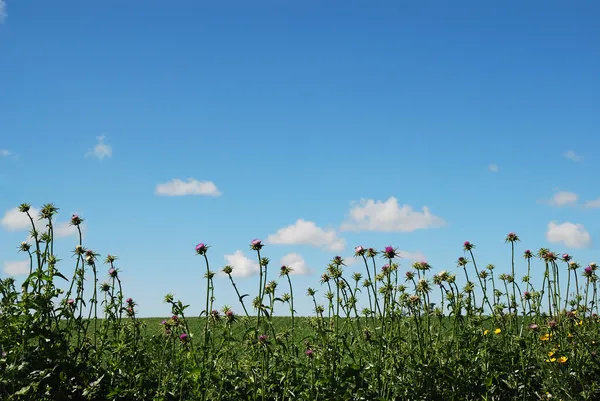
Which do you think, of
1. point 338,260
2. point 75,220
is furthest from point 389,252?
point 75,220

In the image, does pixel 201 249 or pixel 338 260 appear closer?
pixel 201 249

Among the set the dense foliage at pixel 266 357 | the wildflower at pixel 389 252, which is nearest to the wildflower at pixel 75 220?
the dense foliage at pixel 266 357

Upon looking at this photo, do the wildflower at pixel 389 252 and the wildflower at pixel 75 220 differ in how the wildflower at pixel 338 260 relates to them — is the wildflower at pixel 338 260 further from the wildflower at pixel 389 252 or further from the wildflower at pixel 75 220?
the wildflower at pixel 75 220

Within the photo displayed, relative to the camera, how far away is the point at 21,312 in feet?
16.1

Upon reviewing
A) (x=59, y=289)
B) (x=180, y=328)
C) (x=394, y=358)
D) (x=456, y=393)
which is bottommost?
(x=456, y=393)

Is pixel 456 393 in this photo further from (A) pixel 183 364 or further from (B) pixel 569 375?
(A) pixel 183 364

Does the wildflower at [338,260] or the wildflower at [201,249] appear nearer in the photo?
the wildflower at [201,249]

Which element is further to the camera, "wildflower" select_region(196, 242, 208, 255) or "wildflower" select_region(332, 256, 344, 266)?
"wildflower" select_region(332, 256, 344, 266)

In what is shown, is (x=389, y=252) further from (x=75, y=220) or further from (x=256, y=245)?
(x=75, y=220)

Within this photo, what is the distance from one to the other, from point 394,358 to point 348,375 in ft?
2.01

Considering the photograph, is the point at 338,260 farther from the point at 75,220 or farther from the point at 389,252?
the point at 75,220

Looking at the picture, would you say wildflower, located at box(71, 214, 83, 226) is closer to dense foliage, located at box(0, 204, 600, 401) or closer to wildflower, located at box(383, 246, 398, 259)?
dense foliage, located at box(0, 204, 600, 401)

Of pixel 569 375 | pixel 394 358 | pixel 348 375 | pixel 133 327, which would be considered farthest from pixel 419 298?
pixel 133 327

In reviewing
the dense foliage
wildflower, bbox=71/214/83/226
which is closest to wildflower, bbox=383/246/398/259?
the dense foliage
